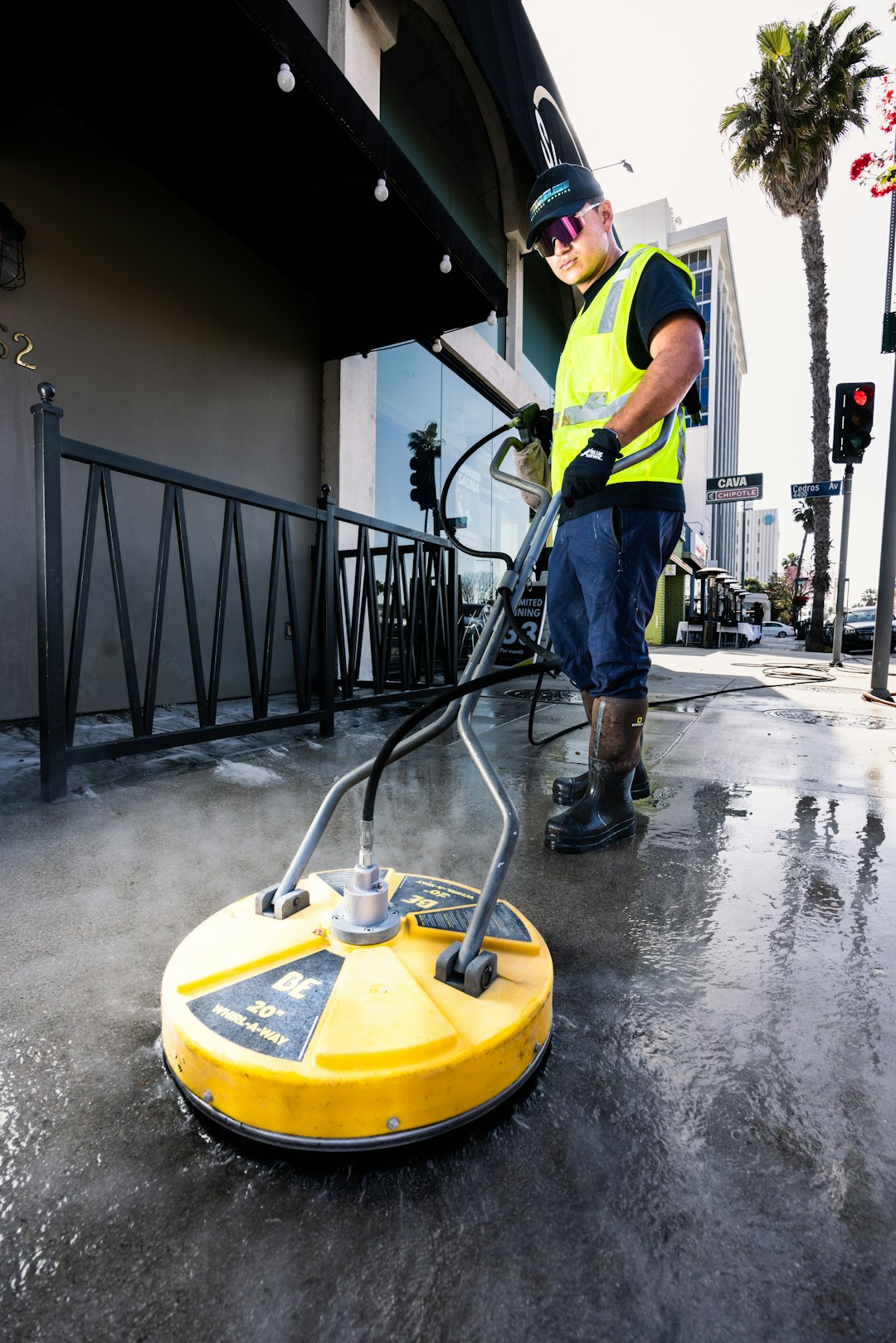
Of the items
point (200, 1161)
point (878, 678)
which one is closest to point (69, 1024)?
point (200, 1161)

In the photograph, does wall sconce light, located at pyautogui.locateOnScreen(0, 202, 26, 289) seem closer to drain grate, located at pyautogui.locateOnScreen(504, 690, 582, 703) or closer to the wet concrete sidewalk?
the wet concrete sidewalk

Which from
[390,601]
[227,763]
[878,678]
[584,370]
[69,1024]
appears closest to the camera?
[69,1024]

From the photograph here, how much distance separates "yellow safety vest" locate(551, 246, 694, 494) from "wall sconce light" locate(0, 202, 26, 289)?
319cm

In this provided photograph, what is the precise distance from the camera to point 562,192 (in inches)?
74.1

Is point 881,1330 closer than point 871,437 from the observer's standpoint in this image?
Yes

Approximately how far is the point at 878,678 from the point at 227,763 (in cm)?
569

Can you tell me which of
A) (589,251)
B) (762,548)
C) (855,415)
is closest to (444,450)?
(855,415)

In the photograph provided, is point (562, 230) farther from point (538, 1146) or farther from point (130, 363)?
point (130, 363)

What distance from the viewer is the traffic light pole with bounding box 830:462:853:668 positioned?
29.2 feet

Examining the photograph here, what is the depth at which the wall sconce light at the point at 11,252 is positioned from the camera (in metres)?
3.35

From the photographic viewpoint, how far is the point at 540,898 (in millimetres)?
1586

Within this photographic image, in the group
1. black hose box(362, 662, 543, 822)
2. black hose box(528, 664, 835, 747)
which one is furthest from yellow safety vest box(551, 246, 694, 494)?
black hose box(528, 664, 835, 747)

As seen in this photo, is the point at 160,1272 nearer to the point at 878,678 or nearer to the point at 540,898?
the point at 540,898

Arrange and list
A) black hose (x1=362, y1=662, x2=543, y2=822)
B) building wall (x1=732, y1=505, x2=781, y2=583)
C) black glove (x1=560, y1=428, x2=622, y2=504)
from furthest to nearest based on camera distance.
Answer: building wall (x1=732, y1=505, x2=781, y2=583) → black glove (x1=560, y1=428, x2=622, y2=504) → black hose (x1=362, y1=662, x2=543, y2=822)
